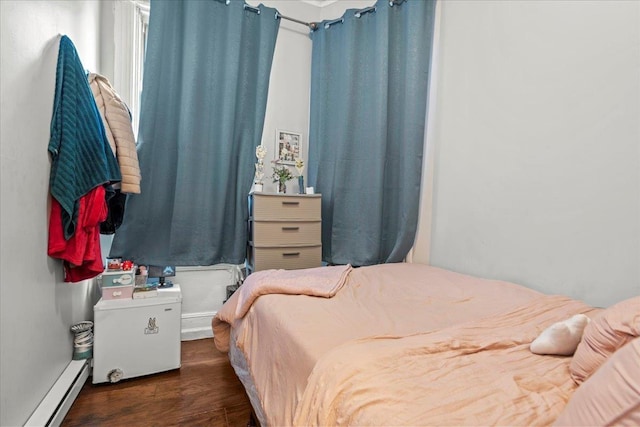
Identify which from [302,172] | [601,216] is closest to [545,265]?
[601,216]

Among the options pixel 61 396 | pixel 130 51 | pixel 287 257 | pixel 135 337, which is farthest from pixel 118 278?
pixel 130 51

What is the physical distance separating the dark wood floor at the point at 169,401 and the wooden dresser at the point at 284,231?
2.37ft

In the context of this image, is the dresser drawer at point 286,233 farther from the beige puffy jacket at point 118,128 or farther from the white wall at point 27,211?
the white wall at point 27,211

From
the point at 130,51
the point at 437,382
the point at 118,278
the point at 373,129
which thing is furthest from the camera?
the point at 373,129

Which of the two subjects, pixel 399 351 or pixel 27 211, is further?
→ pixel 27 211

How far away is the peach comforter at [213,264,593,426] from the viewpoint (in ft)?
2.02

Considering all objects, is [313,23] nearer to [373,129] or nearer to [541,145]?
[373,129]

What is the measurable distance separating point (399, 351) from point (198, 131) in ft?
6.70

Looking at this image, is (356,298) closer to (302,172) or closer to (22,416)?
(22,416)

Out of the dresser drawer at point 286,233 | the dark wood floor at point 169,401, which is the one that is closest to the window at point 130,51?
the dresser drawer at point 286,233

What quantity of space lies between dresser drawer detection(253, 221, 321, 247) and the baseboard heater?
1139 millimetres

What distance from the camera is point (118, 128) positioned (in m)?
1.69

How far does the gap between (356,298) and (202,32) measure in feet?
7.00

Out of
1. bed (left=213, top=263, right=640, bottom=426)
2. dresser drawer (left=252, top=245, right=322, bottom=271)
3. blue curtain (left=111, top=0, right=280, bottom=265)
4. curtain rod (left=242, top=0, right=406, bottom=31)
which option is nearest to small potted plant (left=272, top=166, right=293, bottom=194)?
blue curtain (left=111, top=0, right=280, bottom=265)
